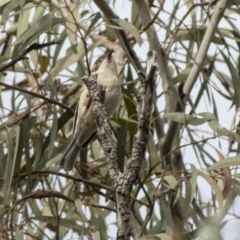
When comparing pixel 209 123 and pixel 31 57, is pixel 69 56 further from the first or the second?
pixel 209 123

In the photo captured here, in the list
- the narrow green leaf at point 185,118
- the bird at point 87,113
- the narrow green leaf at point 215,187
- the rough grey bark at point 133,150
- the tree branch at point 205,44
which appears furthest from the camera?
the tree branch at point 205,44

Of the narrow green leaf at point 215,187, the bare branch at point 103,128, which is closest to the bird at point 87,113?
the narrow green leaf at point 215,187

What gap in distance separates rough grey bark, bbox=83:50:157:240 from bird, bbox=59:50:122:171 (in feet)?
2.55

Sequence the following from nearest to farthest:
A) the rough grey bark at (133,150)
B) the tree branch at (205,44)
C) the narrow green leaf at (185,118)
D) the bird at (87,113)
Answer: the rough grey bark at (133,150), the narrow green leaf at (185,118), the bird at (87,113), the tree branch at (205,44)

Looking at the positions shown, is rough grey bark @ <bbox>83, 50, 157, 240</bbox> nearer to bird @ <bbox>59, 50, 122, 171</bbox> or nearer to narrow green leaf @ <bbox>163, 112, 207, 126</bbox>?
Answer: narrow green leaf @ <bbox>163, 112, 207, 126</bbox>

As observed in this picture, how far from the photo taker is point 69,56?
342 centimetres

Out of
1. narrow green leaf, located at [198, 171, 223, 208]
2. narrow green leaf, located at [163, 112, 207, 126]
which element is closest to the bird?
narrow green leaf, located at [163, 112, 207, 126]

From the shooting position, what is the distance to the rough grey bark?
1.79m

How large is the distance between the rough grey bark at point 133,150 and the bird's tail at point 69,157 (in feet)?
2.83

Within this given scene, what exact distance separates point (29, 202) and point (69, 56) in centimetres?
66

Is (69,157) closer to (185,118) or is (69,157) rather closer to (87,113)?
(87,113)

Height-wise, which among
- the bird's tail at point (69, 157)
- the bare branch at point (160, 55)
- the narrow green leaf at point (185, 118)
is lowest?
the narrow green leaf at point (185, 118)

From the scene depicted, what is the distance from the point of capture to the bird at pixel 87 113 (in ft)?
9.25

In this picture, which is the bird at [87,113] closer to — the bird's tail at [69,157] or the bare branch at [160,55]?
the bird's tail at [69,157]
